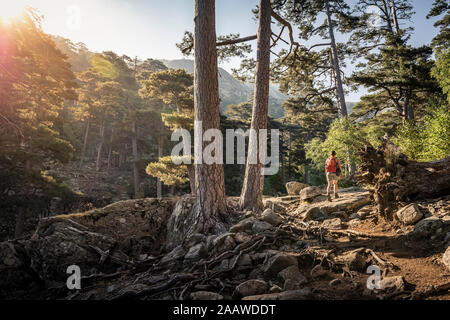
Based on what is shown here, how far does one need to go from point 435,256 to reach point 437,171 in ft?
9.40

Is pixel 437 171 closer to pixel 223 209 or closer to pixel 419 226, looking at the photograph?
pixel 419 226

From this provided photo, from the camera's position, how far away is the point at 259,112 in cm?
588

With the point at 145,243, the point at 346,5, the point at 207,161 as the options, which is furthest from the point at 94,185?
the point at 346,5

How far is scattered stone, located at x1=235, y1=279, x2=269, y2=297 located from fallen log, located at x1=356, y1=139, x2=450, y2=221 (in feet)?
10.7

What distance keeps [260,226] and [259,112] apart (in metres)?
3.39

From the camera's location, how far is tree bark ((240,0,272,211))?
568 cm

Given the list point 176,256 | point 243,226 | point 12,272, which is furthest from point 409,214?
point 12,272

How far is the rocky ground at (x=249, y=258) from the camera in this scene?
2295 millimetres

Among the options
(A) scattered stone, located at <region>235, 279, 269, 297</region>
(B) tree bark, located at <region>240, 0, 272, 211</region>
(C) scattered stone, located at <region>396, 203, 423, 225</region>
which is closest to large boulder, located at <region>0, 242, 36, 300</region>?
(A) scattered stone, located at <region>235, 279, 269, 297</region>

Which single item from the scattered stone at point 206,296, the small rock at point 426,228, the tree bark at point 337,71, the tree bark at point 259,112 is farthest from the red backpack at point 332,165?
the tree bark at point 337,71

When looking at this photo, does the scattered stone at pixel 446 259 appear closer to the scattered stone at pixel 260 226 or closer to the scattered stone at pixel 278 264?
the scattered stone at pixel 278 264

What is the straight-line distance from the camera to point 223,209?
192 inches

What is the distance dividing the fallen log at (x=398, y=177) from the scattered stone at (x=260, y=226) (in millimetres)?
2371

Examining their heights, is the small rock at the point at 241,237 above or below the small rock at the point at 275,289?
above
